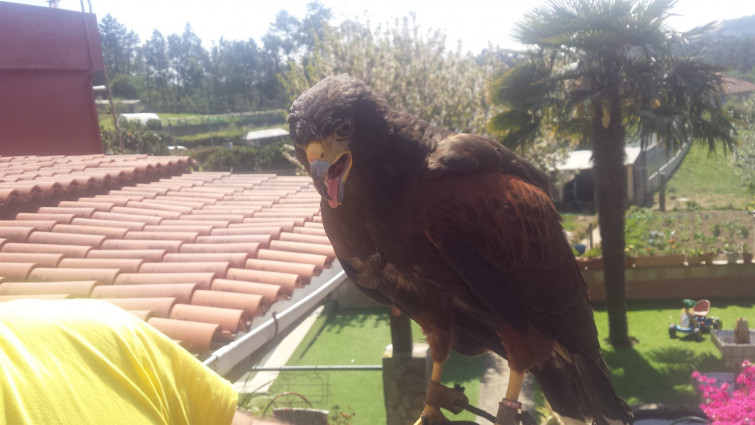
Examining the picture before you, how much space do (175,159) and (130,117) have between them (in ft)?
38.0

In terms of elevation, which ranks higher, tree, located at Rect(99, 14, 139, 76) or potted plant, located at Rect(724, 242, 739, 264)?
tree, located at Rect(99, 14, 139, 76)

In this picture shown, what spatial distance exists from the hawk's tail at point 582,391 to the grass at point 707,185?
1603 cm

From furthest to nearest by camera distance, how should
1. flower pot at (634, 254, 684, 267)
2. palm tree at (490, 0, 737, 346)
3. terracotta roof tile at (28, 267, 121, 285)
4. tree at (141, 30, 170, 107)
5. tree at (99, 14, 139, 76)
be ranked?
tree at (141, 30, 170, 107)
tree at (99, 14, 139, 76)
flower pot at (634, 254, 684, 267)
palm tree at (490, 0, 737, 346)
terracotta roof tile at (28, 267, 121, 285)

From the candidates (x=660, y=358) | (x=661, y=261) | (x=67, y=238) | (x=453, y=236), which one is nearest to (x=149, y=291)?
(x=67, y=238)

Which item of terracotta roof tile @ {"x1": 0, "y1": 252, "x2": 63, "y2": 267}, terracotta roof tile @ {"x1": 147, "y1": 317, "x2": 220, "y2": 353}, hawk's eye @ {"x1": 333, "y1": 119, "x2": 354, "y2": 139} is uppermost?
hawk's eye @ {"x1": 333, "y1": 119, "x2": 354, "y2": 139}

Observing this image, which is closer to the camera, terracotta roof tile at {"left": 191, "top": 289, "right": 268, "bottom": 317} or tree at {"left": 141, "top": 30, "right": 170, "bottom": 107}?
terracotta roof tile at {"left": 191, "top": 289, "right": 268, "bottom": 317}

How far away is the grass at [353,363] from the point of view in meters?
7.21

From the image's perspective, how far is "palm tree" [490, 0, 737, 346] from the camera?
7.06m

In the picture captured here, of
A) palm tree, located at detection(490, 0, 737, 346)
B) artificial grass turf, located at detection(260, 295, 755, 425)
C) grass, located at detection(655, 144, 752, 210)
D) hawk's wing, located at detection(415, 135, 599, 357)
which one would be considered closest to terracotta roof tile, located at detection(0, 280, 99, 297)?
hawk's wing, located at detection(415, 135, 599, 357)

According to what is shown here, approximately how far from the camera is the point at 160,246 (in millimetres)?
3361

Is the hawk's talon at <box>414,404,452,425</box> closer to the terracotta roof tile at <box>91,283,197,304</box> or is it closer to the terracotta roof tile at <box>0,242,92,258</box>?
the terracotta roof tile at <box>91,283,197,304</box>

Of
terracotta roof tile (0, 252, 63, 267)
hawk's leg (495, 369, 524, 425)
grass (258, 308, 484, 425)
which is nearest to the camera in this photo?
hawk's leg (495, 369, 524, 425)

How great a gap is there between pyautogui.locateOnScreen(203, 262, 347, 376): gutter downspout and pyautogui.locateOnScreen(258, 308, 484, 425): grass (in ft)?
11.4

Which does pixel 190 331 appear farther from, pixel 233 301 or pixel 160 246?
pixel 160 246
